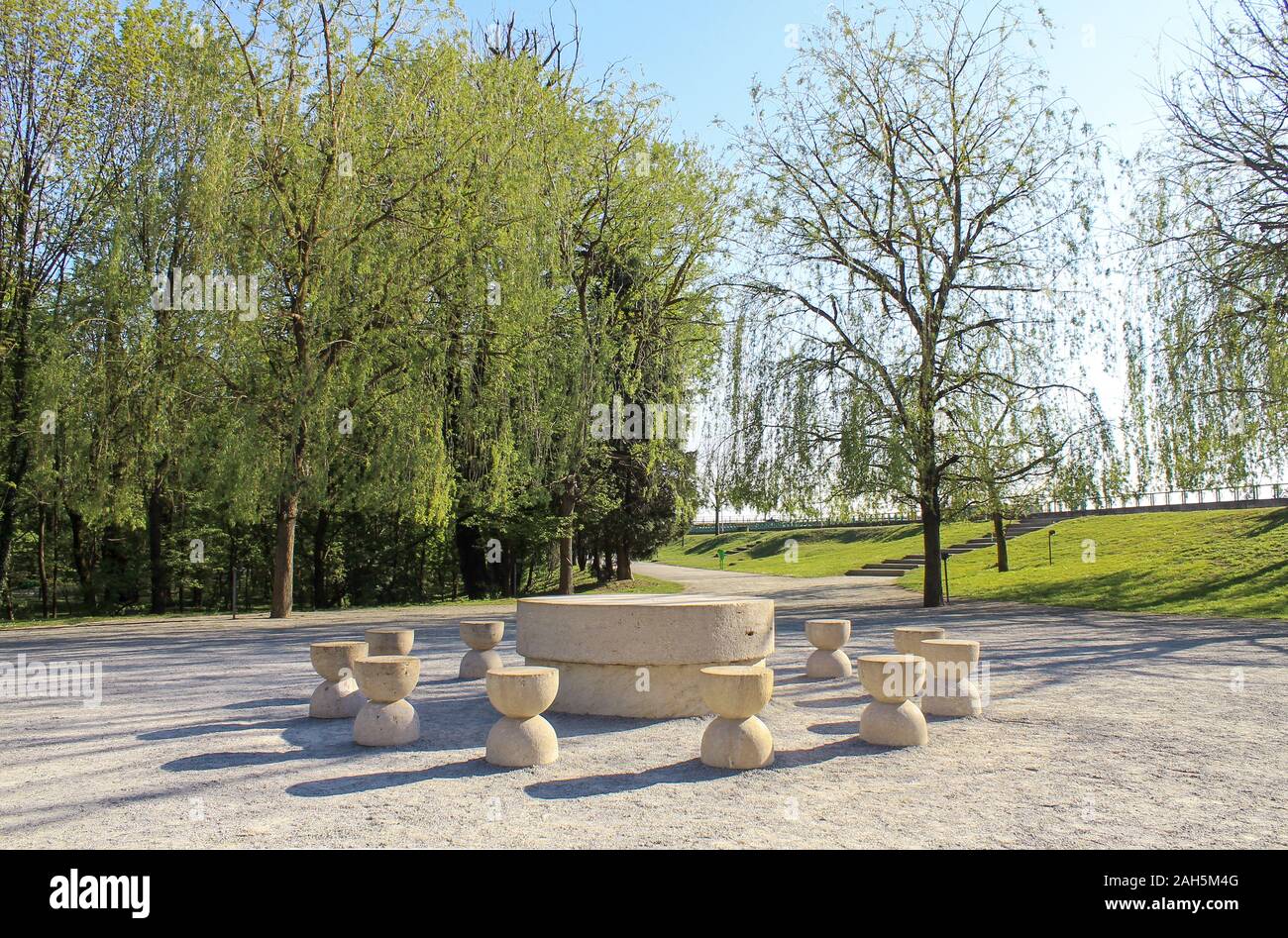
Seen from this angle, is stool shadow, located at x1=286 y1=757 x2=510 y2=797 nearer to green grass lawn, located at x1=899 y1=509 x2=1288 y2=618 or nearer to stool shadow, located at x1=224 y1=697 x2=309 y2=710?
stool shadow, located at x1=224 y1=697 x2=309 y2=710

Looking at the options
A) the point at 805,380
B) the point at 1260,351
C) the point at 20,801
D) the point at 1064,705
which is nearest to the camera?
the point at 20,801

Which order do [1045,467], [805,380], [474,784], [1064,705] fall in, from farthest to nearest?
[805,380] → [1045,467] → [1064,705] → [474,784]

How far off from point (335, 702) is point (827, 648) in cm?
538

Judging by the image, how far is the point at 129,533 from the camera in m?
25.1

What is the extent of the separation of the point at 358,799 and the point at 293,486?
12.4 m

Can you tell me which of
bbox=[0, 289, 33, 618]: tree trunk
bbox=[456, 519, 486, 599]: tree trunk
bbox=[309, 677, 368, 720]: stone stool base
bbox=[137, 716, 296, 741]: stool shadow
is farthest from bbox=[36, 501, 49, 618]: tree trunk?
bbox=[309, 677, 368, 720]: stone stool base

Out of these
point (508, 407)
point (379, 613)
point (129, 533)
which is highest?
point (508, 407)

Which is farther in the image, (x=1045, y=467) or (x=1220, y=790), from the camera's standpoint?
(x=1045, y=467)

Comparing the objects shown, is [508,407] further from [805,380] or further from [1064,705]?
[1064,705]

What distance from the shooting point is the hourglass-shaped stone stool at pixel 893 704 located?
6.73 metres

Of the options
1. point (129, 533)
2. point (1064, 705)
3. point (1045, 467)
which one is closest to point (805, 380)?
point (1045, 467)

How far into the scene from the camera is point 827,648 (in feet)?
33.6

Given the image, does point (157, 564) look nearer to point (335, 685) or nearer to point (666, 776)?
point (335, 685)

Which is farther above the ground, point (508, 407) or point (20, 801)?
point (508, 407)
